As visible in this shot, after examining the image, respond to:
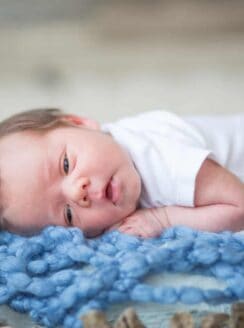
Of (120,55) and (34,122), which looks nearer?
(34,122)

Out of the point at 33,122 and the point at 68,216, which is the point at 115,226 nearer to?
the point at 68,216

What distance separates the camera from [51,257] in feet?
2.51

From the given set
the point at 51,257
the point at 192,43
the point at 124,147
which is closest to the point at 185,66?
the point at 192,43

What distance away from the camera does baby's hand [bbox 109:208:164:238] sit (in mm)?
906

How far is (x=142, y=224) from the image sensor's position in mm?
922

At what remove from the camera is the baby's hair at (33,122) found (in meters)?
0.99

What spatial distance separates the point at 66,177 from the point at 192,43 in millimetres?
988

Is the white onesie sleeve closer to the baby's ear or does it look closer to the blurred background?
the baby's ear

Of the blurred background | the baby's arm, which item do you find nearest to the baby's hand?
the baby's arm

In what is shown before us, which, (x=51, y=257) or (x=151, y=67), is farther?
(x=151, y=67)

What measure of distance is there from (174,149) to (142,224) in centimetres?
12

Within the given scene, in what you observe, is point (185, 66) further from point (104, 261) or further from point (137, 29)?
point (104, 261)

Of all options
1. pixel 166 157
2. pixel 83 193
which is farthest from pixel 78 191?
pixel 166 157

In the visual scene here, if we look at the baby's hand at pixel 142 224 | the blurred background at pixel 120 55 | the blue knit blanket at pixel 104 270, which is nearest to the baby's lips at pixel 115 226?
the baby's hand at pixel 142 224
